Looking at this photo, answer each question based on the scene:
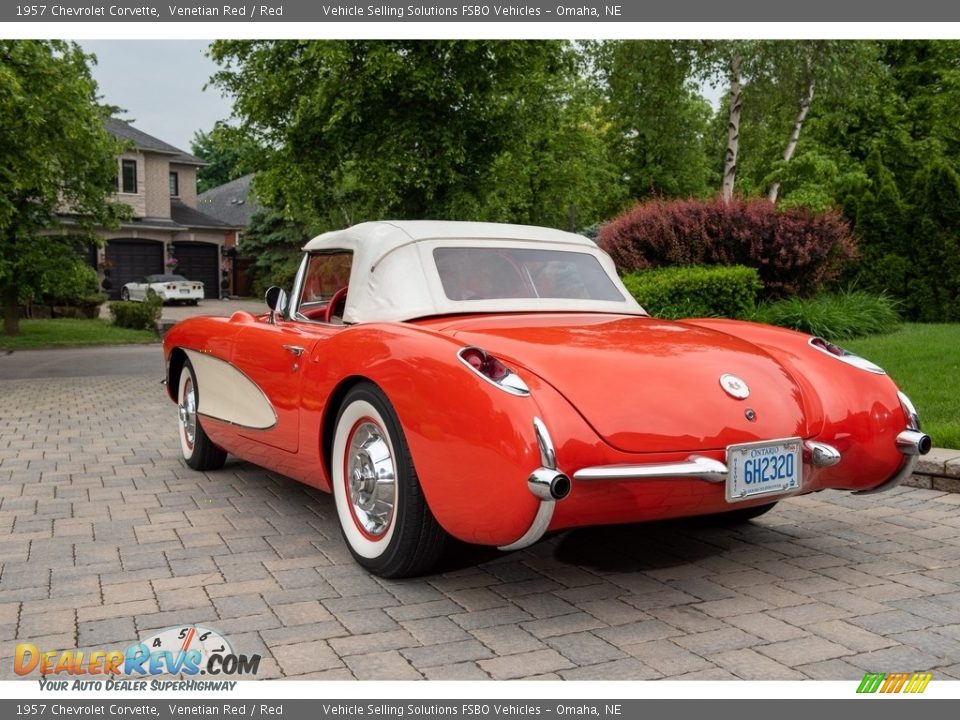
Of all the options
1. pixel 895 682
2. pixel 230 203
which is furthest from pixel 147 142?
pixel 895 682

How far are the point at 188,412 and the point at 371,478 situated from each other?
292 cm

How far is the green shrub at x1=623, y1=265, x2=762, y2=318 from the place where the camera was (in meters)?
11.2

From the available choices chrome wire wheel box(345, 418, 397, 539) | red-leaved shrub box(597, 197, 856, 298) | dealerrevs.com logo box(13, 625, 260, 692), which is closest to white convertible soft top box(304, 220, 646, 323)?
chrome wire wheel box(345, 418, 397, 539)

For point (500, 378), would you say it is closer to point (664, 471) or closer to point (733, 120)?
point (664, 471)

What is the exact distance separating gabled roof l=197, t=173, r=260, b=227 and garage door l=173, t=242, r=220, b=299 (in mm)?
5118

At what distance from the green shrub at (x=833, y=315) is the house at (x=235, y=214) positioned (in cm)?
2970

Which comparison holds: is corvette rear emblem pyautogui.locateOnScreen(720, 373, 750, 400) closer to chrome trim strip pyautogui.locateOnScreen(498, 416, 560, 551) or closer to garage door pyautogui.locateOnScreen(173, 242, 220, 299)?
chrome trim strip pyautogui.locateOnScreen(498, 416, 560, 551)

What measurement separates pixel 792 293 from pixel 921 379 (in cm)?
459

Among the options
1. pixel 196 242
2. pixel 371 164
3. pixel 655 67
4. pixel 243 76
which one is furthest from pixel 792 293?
pixel 196 242

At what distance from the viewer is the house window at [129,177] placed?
40.7 metres

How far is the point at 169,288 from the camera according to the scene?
36.2 m

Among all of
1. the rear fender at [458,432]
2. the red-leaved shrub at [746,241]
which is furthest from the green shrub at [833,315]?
the rear fender at [458,432]

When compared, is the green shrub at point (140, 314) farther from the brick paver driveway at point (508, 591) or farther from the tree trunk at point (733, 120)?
the brick paver driveway at point (508, 591)

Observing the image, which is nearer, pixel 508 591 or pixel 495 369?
pixel 495 369
